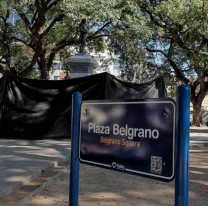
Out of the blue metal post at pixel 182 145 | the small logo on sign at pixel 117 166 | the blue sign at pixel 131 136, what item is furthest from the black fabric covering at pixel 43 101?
the blue metal post at pixel 182 145

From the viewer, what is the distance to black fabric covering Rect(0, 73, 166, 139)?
8.86 metres

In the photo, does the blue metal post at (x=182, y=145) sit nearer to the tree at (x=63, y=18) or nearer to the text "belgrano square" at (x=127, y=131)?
the text "belgrano square" at (x=127, y=131)

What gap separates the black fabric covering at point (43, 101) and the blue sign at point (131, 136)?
21.2 feet

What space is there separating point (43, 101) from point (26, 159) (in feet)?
10.8

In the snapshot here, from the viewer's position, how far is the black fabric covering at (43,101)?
8.86 m

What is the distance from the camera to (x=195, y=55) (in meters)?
19.3

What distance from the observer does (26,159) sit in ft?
19.6

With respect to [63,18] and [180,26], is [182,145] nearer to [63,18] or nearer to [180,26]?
[63,18]

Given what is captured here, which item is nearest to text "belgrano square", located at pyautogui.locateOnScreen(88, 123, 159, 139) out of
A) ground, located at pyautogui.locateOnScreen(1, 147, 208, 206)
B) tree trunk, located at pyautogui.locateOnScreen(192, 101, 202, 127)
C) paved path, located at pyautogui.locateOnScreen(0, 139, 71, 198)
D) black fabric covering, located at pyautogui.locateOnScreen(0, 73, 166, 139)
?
ground, located at pyautogui.locateOnScreen(1, 147, 208, 206)

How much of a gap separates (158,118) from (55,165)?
424 centimetres

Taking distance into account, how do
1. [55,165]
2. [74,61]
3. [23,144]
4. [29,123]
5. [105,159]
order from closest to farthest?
[105,159] → [55,165] → [23,144] → [29,123] → [74,61]

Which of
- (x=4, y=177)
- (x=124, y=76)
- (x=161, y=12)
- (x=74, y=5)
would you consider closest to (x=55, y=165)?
(x=4, y=177)

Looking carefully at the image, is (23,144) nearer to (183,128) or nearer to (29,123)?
(29,123)

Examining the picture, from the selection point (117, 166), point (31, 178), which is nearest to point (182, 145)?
point (117, 166)
